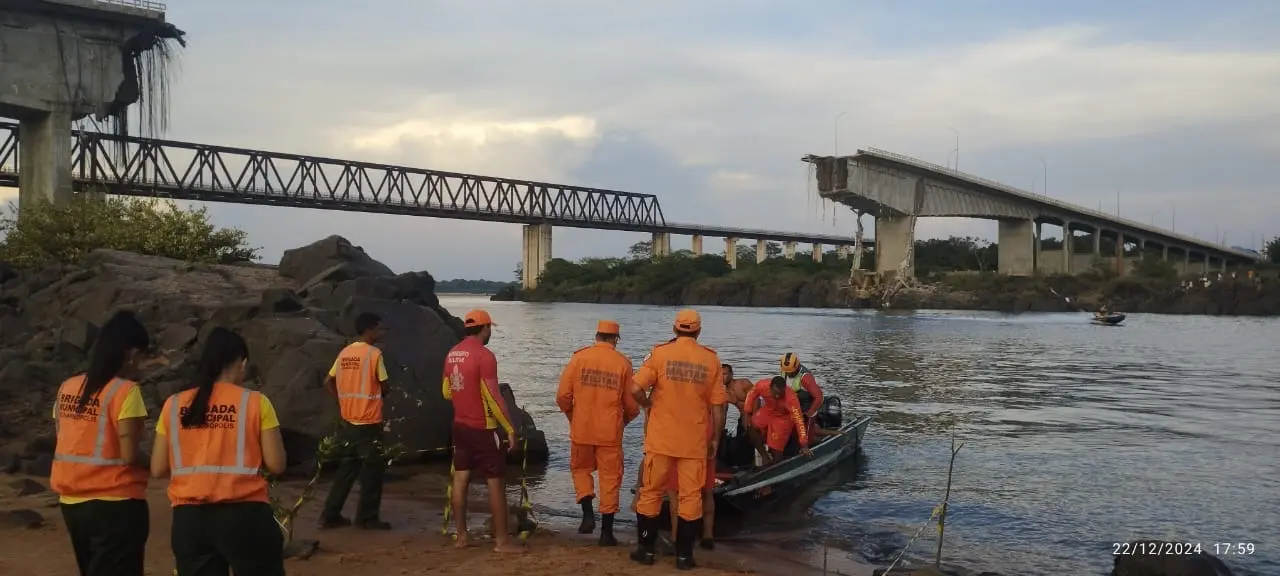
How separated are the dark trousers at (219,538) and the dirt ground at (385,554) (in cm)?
297

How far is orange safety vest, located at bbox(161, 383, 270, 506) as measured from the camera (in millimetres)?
4840

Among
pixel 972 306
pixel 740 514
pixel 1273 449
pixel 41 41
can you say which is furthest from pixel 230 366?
pixel 972 306

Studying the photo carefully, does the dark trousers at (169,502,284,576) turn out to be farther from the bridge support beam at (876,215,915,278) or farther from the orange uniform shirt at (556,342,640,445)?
the bridge support beam at (876,215,915,278)

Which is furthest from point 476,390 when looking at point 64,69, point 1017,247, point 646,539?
point 1017,247

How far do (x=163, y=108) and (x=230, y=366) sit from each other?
95.3ft

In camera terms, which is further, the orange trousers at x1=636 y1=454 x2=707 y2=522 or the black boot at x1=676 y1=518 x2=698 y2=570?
the black boot at x1=676 y1=518 x2=698 y2=570

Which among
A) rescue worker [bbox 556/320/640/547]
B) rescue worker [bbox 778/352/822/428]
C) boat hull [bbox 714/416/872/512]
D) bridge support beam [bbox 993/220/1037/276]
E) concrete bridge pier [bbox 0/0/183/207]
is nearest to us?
rescue worker [bbox 556/320/640/547]

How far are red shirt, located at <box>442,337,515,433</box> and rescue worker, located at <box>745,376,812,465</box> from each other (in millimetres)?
4667

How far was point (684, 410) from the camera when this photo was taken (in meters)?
8.27

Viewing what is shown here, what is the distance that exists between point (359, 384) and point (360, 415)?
32cm

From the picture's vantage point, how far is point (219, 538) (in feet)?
16.0

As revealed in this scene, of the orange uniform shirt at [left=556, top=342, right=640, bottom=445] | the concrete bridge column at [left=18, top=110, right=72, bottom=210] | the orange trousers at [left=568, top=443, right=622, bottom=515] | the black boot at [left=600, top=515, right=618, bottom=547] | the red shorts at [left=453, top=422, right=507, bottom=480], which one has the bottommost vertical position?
the black boot at [left=600, top=515, right=618, bottom=547]

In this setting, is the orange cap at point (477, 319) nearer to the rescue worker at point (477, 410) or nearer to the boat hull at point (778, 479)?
the rescue worker at point (477, 410)

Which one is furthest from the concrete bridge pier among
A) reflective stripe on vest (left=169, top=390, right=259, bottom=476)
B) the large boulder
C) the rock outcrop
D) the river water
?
reflective stripe on vest (left=169, top=390, right=259, bottom=476)
